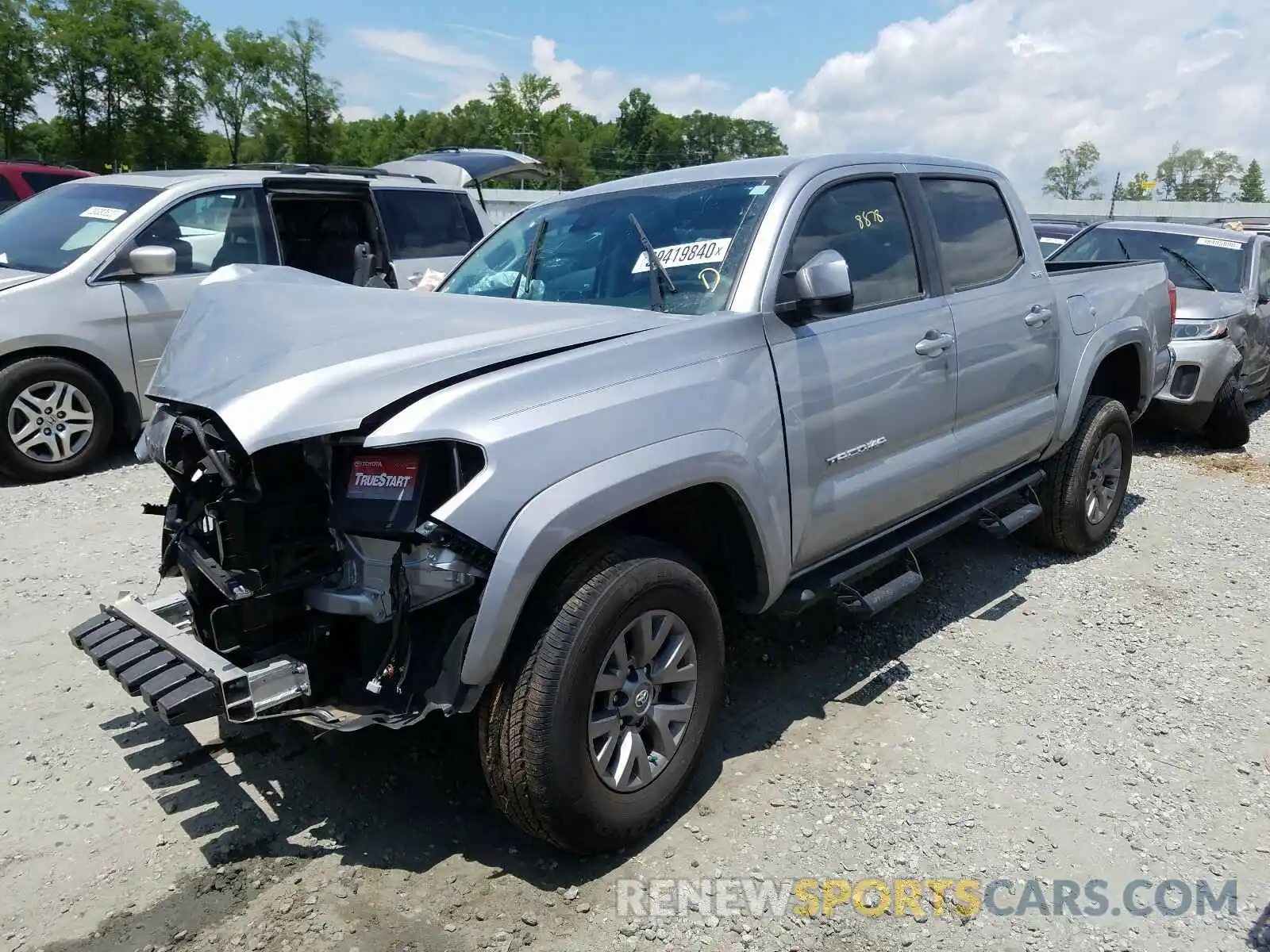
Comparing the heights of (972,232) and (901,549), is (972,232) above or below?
above

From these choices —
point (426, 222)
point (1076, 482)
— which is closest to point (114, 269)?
point (426, 222)

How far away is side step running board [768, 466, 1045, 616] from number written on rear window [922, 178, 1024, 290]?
1.00m

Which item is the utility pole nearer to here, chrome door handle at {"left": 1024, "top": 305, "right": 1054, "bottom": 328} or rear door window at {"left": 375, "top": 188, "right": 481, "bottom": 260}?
rear door window at {"left": 375, "top": 188, "right": 481, "bottom": 260}

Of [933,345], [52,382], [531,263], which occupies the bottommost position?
A: [52,382]

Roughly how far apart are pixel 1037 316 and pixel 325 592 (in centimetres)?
359

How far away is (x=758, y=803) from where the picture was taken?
3.18 metres

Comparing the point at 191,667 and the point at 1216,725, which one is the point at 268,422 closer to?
the point at 191,667

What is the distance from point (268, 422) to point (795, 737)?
2.19m

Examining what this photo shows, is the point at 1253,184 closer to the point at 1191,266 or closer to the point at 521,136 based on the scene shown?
the point at 521,136

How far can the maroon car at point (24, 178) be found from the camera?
1117cm

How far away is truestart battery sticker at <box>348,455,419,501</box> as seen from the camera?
2.48 meters

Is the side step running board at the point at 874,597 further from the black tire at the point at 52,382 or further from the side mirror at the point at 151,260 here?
the black tire at the point at 52,382

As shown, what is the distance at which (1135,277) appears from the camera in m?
5.64

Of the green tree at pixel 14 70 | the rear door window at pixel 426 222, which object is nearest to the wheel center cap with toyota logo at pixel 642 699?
the rear door window at pixel 426 222
